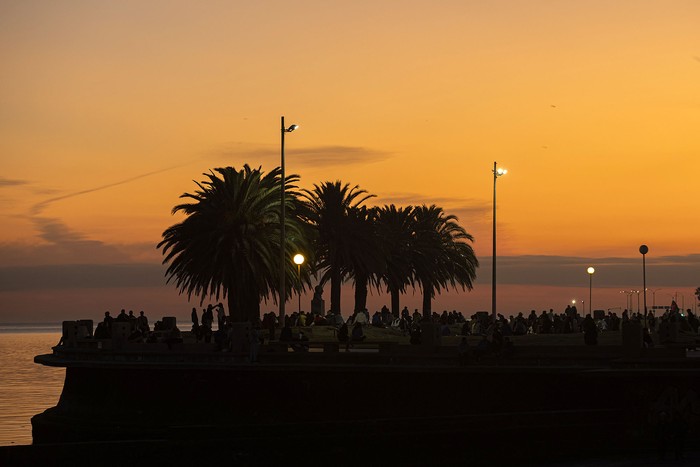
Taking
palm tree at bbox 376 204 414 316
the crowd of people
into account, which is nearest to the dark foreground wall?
the crowd of people

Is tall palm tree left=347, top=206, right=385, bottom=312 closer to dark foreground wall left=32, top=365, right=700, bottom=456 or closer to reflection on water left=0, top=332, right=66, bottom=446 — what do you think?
reflection on water left=0, top=332, right=66, bottom=446

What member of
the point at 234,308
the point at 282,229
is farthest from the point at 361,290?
the point at 282,229

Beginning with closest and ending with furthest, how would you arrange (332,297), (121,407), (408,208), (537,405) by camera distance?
(537,405) → (121,407) → (332,297) → (408,208)

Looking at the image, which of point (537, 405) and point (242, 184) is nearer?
A: point (537, 405)

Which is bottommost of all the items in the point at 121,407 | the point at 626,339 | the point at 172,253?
the point at 121,407

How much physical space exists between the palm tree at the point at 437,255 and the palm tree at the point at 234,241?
2000cm

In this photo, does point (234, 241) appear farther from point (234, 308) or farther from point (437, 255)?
point (437, 255)

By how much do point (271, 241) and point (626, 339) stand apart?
96.0ft

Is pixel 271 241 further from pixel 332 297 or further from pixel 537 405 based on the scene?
pixel 537 405

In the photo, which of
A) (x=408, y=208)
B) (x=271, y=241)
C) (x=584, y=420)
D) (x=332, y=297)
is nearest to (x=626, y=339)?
(x=584, y=420)

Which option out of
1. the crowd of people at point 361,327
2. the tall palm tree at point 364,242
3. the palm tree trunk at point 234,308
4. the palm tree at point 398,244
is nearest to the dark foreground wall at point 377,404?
the crowd of people at point 361,327

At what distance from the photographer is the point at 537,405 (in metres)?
36.5

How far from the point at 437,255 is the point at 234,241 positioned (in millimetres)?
25667

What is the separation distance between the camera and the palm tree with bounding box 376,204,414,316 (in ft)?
274
